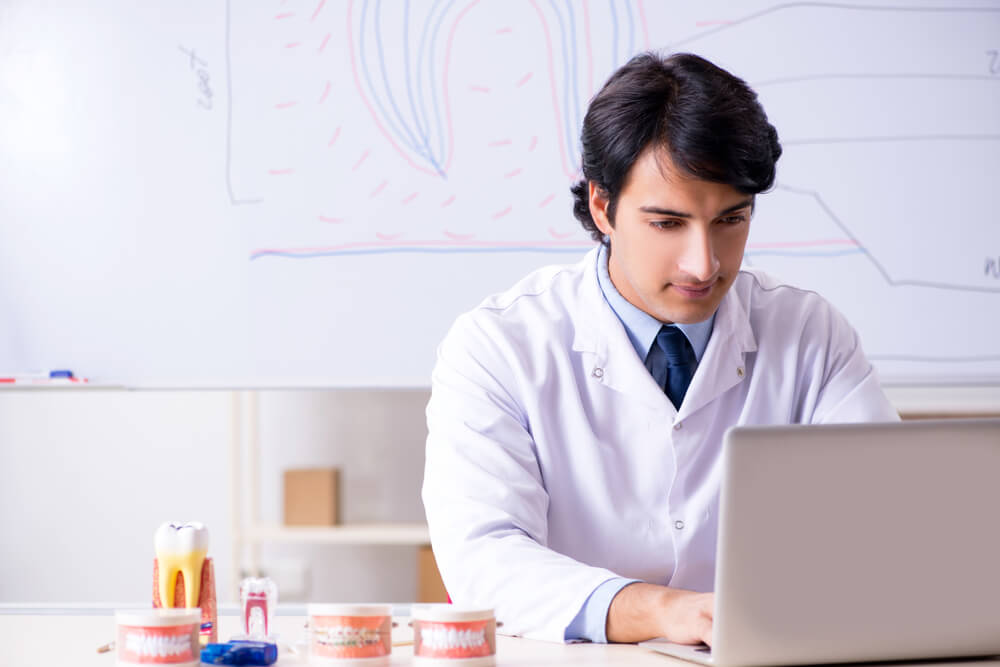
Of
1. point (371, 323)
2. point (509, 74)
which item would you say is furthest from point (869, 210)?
point (371, 323)

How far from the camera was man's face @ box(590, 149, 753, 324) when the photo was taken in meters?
1.32

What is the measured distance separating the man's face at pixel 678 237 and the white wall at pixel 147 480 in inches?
65.6

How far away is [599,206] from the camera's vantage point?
1541 mm

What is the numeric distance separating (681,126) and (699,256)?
0.17 m

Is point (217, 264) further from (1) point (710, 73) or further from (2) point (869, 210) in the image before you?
(2) point (869, 210)

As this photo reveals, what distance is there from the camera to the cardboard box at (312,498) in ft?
9.15

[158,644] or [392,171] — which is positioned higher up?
[392,171]

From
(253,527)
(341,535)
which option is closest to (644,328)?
(341,535)

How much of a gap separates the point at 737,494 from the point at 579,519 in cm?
59

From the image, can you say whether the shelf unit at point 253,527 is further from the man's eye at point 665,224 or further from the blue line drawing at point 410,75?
the man's eye at point 665,224

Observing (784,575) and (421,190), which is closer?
(784,575)

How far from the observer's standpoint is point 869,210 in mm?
2027

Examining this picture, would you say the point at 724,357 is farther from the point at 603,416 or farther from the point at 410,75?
the point at 410,75

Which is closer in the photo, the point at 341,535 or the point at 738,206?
the point at 738,206
